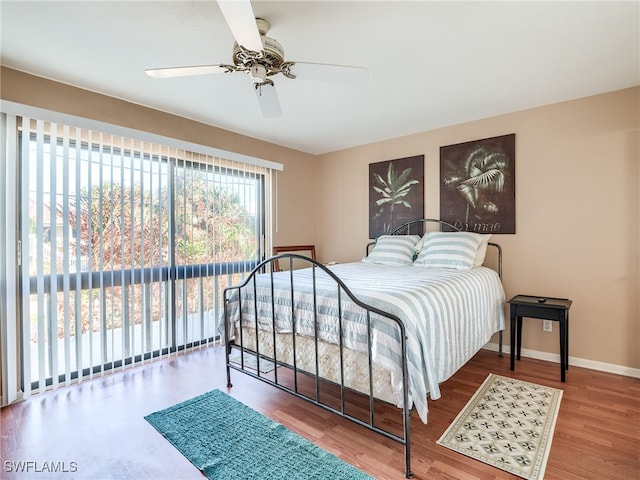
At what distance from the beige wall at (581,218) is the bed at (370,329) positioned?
47 centimetres

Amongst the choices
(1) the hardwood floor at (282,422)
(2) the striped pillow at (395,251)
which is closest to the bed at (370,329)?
(1) the hardwood floor at (282,422)

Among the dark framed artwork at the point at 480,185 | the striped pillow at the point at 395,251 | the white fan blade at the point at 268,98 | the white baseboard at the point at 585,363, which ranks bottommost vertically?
the white baseboard at the point at 585,363

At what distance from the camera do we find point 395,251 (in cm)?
351

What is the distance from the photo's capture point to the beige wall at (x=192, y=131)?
93.8 inches

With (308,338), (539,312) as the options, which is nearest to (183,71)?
(308,338)

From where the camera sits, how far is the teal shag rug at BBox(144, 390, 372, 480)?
1620 mm

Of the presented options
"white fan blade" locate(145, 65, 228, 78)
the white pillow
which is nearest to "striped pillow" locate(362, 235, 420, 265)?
the white pillow

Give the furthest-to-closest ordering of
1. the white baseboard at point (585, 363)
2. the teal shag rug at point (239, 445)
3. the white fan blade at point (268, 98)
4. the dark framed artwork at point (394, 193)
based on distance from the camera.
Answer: the dark framed artwork at point (394, 193) < the white baseboard at point (585, 363) < the white fan blade at point (268, 98) < the teal shag rug at point (239, 445)

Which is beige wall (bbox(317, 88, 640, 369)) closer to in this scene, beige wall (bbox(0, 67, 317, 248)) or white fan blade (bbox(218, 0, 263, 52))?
beige wall (bbox(0, 67, 317, 248))

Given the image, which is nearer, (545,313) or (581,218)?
(545,313)

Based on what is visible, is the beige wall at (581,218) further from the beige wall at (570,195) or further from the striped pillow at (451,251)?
the striped pillow at (451,251)

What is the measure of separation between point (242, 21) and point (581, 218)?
3112 mm

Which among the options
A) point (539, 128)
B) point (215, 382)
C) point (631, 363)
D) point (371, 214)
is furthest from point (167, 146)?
point (631, 363)

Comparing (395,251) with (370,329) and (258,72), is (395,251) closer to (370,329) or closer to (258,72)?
(370,329)
